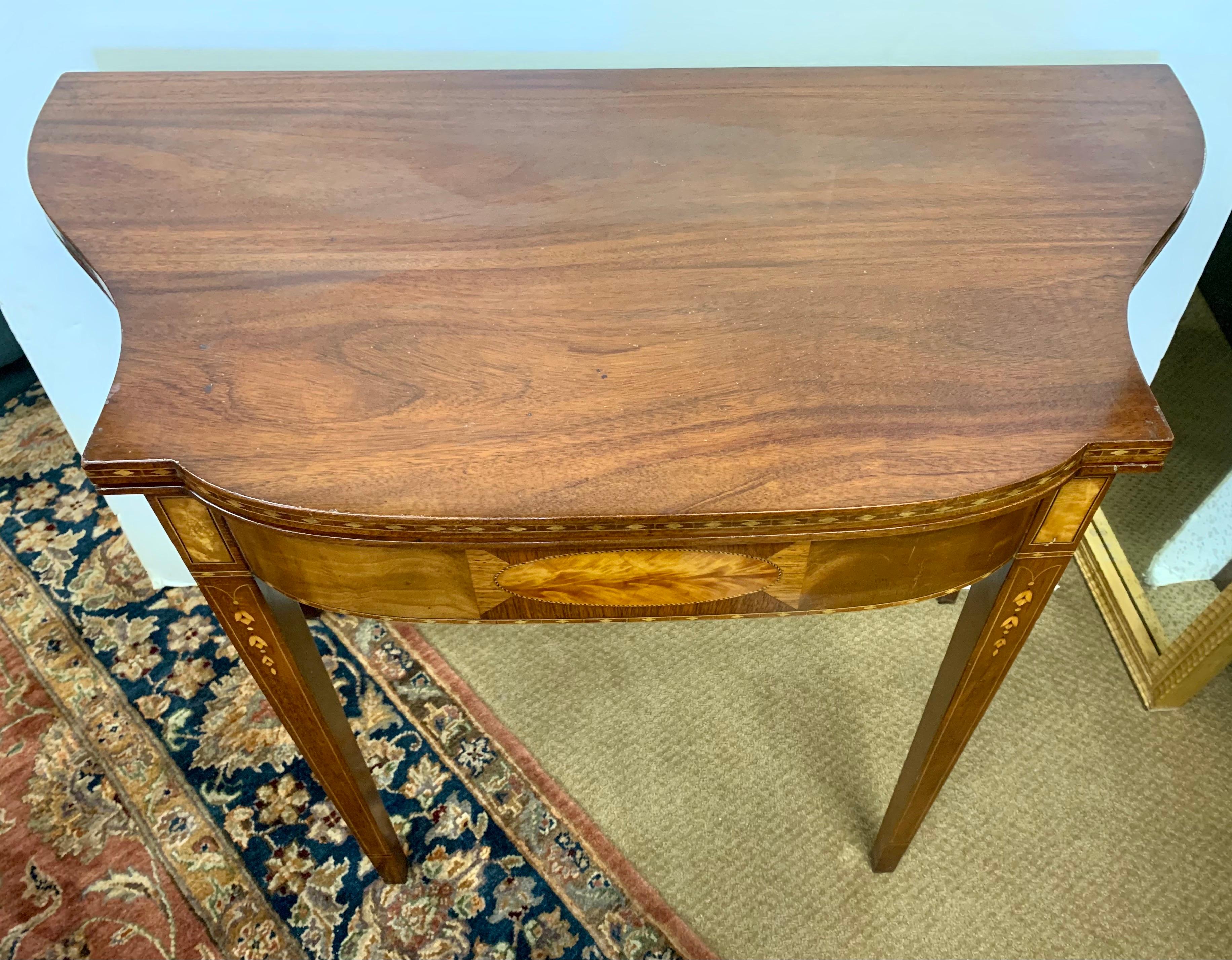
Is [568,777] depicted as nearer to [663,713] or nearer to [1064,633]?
[663,713]

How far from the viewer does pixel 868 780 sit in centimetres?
114

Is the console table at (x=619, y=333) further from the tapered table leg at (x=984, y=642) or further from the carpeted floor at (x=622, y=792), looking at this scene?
the carpeted floor at (x=622, y=792)

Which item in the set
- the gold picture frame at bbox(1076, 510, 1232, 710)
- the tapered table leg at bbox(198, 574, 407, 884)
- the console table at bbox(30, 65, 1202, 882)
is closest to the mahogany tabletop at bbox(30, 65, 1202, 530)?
the console table at bbox(30, 65, 1202, 882)

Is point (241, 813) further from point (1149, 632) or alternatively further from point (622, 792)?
point (1149, 632)

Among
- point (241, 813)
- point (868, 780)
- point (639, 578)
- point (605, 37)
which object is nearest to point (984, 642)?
point (639, 578)

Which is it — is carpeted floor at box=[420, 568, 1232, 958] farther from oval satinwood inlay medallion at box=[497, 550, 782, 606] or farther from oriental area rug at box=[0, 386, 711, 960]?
oval satinwood inlay medallion at box=[497, 550, 782, 606]

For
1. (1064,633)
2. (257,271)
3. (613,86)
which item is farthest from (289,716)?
(1064,633)

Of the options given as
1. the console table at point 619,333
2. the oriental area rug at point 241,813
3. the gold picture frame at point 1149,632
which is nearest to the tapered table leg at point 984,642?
the console table at point 619,333

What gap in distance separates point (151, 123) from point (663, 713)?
88cm

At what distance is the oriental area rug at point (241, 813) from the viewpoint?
1.03 m

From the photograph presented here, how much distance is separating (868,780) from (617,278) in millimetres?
791

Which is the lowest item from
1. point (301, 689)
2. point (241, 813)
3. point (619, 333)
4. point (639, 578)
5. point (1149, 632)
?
point (241, 813)

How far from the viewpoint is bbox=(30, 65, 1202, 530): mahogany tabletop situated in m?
0.53

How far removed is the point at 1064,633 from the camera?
1284mm
